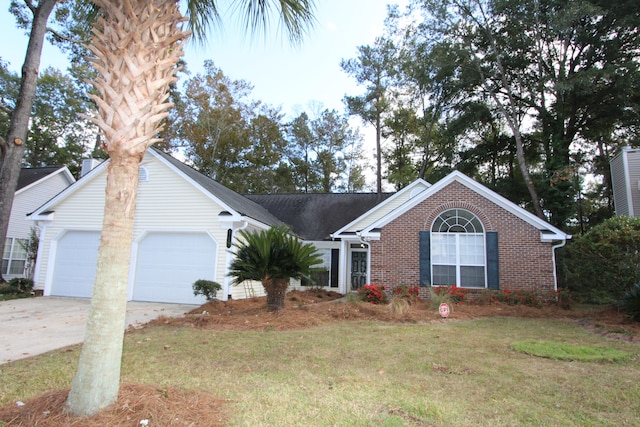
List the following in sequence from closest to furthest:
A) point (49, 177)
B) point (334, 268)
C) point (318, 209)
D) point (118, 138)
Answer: point (118, 138), point (334, 268), point (318, 209), point (49, 177)

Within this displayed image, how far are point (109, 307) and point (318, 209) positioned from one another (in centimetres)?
1625

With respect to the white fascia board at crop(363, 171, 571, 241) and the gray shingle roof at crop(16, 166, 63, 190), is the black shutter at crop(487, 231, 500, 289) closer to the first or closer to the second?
the white fascia board at crop(363, 171, 571, 241)

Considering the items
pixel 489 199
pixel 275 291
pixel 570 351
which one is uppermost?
pixel 489 199

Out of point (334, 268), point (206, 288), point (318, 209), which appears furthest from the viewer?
point (318, 209)

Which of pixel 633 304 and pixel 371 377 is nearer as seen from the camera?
pixel 371 377

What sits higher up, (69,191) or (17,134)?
(17,134)

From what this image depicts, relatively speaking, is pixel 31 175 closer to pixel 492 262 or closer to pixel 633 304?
pixel 492 262

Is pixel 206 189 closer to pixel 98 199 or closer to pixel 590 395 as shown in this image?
pixel 98 199

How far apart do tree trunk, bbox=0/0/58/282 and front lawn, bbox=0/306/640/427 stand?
33.0ft

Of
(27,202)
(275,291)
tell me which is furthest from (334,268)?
(27,202)

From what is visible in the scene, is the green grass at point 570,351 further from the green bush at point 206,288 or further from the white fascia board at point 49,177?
the white fascia board at point 49,177

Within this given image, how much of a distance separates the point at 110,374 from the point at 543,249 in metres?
12.2

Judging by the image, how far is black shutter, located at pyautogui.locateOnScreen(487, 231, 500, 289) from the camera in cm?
1173

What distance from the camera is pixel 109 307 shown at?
309cm
